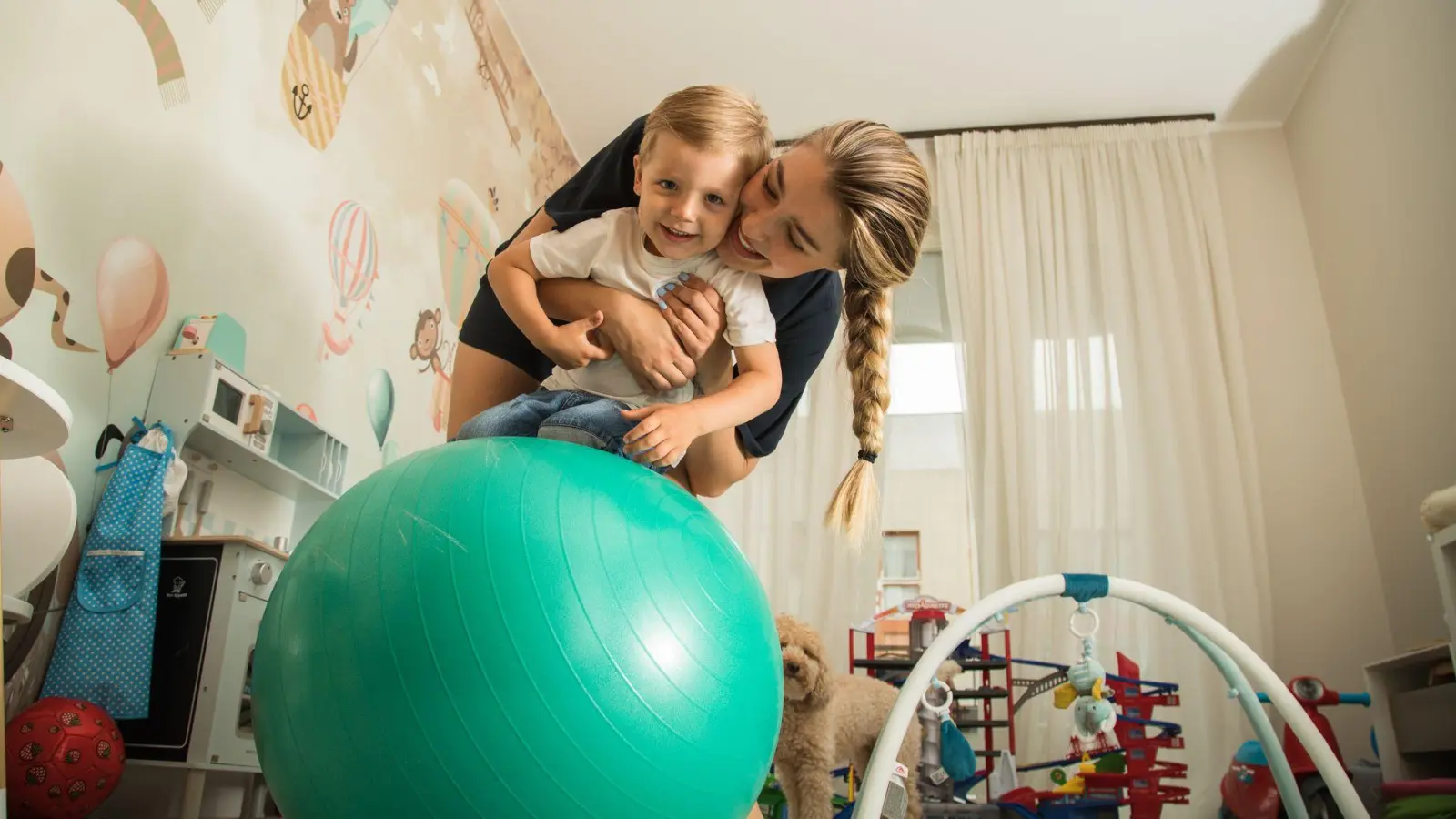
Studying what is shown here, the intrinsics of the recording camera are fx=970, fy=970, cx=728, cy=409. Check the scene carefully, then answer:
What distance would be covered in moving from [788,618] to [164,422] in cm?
129

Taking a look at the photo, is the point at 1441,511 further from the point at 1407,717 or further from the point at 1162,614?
the point at 1162,614

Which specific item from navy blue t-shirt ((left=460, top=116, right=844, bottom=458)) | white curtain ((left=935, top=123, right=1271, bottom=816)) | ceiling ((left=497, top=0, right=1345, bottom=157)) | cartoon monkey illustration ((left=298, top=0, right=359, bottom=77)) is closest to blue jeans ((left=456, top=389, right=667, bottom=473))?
navy blue t-shirt ((left=460, top=116, right=844, bottom=458))

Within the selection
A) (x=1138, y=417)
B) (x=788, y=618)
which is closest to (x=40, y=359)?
(x=788, y=618)

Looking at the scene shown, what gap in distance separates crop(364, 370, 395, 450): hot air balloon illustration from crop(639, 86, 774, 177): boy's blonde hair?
1407 millimetres

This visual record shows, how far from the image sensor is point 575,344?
1.31 metres

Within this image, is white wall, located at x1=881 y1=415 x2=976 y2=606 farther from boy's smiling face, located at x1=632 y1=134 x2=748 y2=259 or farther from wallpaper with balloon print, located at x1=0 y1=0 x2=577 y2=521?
boy's smiling face, located at x1=632 y1=134 x2=748 y2=259

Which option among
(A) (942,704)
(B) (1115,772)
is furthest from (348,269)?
(B) (1115,772)

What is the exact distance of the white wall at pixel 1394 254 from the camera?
2.86m

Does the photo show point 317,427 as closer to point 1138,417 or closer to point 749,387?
point 749,387

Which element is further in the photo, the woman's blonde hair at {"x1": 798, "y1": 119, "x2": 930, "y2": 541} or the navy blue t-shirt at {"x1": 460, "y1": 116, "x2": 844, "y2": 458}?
the navy blue t-shirt at {"x1": 460, "y1": 116, "x2": 844, "y2": 458}

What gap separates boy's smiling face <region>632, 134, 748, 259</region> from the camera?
1.33 meters

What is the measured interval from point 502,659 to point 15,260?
47.6 inches

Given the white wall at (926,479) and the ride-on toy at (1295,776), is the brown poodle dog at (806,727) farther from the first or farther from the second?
the white wall at (926,479)

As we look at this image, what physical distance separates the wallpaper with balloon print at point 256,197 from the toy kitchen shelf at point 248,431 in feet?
0.20
